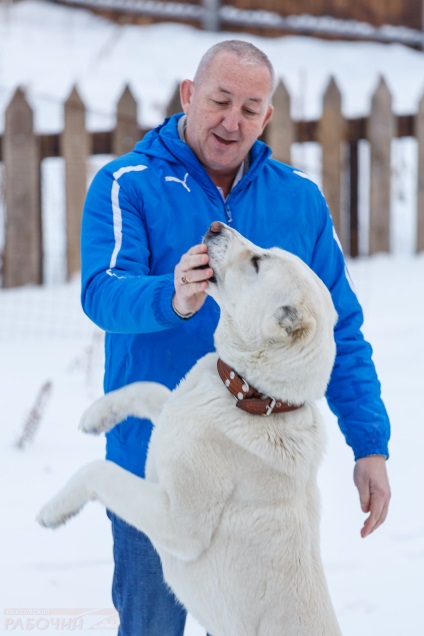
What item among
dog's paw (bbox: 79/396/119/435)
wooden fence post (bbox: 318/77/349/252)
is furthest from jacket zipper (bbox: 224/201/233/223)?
wooden fence post (bbox: 318/77/349/252)

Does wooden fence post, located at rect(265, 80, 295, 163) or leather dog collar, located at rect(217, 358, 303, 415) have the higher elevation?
wooden fence post, located at rect(265, 80, 295, 163)

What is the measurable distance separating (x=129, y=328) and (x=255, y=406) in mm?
378

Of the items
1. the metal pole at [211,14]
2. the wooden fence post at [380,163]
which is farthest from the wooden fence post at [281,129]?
the metal pole at [211,14]

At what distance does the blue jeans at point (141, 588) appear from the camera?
2.65 metres

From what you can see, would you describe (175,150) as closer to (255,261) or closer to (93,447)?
(255,261)

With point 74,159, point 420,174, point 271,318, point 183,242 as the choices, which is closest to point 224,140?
point 183,242

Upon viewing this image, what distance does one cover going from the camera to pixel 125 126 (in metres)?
6.50

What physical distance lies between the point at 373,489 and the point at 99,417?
0.80m

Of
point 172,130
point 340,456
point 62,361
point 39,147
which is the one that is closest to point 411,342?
point 340,456

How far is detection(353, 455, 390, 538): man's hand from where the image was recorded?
2573 mm

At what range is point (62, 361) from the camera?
18.8ft

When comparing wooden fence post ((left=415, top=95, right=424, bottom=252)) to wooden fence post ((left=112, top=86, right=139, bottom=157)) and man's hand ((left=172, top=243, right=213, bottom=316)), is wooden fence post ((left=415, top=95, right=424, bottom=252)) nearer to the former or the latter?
wooden fence post ((left=112, top=86, right=139, bottom=157))

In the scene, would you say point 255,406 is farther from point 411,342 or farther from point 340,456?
point 411,342

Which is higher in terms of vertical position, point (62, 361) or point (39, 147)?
point (39, 147)
